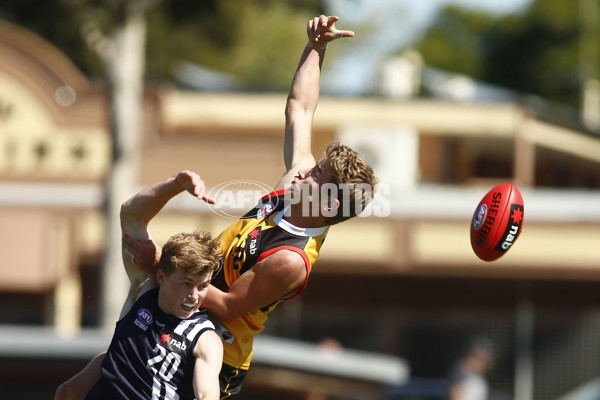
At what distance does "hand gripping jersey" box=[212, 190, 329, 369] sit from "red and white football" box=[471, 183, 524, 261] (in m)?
0.97

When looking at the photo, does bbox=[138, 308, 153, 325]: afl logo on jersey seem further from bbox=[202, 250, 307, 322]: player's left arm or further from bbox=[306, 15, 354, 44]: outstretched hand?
bbox=[306, 15, 354, 44]: outstretched hand

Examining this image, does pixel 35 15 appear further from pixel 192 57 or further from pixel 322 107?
pixel 192 57

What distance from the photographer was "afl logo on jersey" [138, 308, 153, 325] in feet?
17.1

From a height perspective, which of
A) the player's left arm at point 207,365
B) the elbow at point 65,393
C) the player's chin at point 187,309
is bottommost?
the elbow at point 65,393

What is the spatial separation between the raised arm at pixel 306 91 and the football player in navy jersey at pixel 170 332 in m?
0.90

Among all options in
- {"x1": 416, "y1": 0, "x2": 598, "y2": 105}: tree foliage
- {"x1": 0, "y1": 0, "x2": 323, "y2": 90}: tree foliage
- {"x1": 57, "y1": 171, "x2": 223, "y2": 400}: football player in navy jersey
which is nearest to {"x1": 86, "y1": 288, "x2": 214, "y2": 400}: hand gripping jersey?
→ {"x1": 57, "y1": 171, "x2": 223, "y2": 400}: football player in navy jersey

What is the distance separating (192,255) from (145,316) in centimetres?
49

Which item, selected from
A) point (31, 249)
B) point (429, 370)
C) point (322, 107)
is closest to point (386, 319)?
point (429, 370)

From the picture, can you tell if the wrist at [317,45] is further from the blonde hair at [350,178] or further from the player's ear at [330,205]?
the player's ear at [330,205]

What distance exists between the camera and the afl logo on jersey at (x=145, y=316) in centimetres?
521

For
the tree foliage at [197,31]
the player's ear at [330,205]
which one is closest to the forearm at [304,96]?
the player's ear at [330,205]

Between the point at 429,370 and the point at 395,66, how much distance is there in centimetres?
893

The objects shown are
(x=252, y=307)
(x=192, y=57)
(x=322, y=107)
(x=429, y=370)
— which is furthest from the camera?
(x=192, y=57)

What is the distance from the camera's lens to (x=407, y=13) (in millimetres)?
52031
